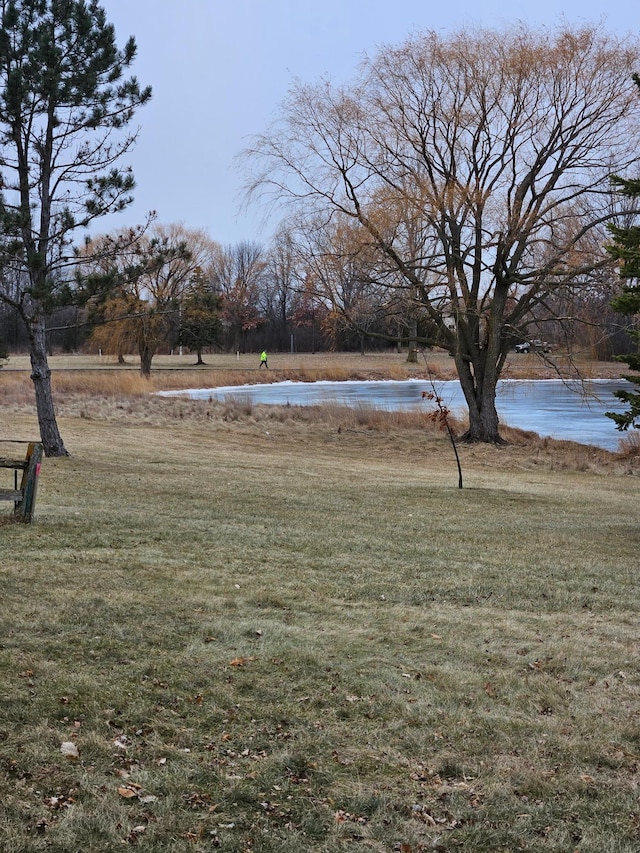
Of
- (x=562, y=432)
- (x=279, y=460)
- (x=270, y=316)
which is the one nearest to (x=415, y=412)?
(x=562, y=432)

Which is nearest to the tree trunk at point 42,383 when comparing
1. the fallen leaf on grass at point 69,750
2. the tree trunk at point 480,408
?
the fallen leaf on grass at point 69,750

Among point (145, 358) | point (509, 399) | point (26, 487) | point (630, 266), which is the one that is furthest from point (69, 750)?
point (145, 358)

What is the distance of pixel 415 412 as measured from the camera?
28500 mm

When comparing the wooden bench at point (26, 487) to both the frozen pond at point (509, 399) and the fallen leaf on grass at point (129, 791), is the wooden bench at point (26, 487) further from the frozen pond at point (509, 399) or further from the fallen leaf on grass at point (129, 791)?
the frozen pond at point (509, 399)

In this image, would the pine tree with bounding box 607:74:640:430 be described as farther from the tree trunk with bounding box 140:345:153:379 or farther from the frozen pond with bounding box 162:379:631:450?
the tree trunk with bounding box 140:345:153:379

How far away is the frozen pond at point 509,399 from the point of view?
26.2m

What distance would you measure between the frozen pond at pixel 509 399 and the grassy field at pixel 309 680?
41.4 ft

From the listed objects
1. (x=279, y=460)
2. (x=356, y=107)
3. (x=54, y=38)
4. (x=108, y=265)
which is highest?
(x=356, y=107)

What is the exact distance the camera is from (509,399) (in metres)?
41.2

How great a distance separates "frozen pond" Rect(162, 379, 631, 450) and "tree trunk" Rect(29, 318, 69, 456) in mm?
10402

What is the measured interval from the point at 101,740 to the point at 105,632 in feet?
5.03

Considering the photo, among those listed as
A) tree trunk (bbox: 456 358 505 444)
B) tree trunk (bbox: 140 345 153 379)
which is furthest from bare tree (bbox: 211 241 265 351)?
tree trunk (bbox: 456 358 505 444)

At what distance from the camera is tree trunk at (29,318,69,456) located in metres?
13.6

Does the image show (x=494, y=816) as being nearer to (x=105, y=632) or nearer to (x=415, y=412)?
(x=105, y=632)
